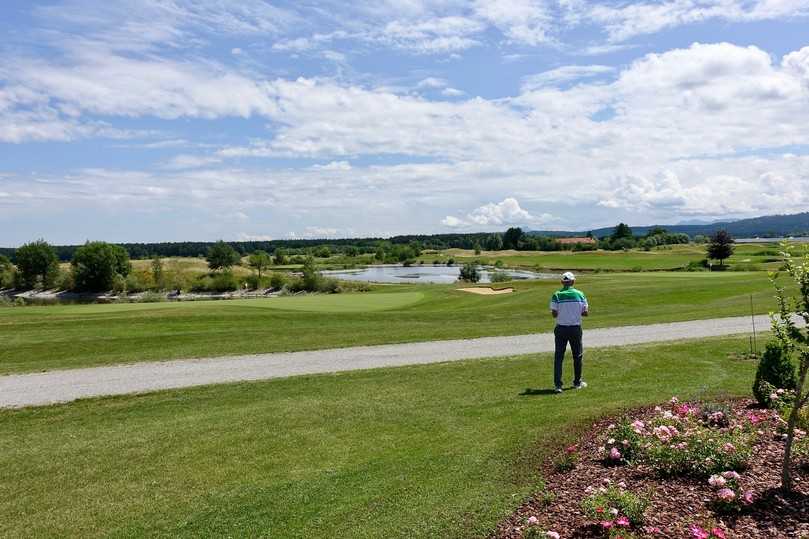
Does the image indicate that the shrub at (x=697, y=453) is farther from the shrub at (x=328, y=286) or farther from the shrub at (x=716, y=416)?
the shrub at (x=328, y=286)

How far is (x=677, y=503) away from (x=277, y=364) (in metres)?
12.4

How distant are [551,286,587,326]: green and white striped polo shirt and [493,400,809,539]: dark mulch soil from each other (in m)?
4.65

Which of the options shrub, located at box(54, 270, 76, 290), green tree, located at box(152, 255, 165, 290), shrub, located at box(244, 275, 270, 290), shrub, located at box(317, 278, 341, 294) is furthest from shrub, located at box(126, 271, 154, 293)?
shrub, located at box(317, 278, 341, 294)

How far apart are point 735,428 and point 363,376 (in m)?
8.74

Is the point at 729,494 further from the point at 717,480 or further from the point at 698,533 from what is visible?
the point at 698,533

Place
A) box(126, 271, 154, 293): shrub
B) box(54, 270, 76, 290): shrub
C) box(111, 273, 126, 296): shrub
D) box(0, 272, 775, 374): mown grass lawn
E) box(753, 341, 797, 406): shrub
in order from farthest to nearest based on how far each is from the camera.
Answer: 1. box(54, 270, 76, 290): shrub
2. box(126, 271, 154, 293): shrub
3. box(111, 273, 126, 296): shrub
4. box(0, 272, 775, 374): mown grass lawn
5. box(753, 341, 797, 406): shrub

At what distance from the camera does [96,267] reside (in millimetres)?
87812

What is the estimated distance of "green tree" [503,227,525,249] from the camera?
19025 centimetres

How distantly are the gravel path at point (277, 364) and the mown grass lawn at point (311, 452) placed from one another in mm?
1148

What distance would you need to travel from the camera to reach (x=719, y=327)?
20219mm

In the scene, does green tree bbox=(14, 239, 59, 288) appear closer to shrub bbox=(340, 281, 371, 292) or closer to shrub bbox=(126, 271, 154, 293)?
shrub bbox=(126, 271, 154, 293)

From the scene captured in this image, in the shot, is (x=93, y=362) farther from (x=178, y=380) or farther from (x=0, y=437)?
(x=0, y=437)

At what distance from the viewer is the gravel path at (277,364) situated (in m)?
13.7

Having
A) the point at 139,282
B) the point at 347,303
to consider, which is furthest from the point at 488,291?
the point at 139,282
